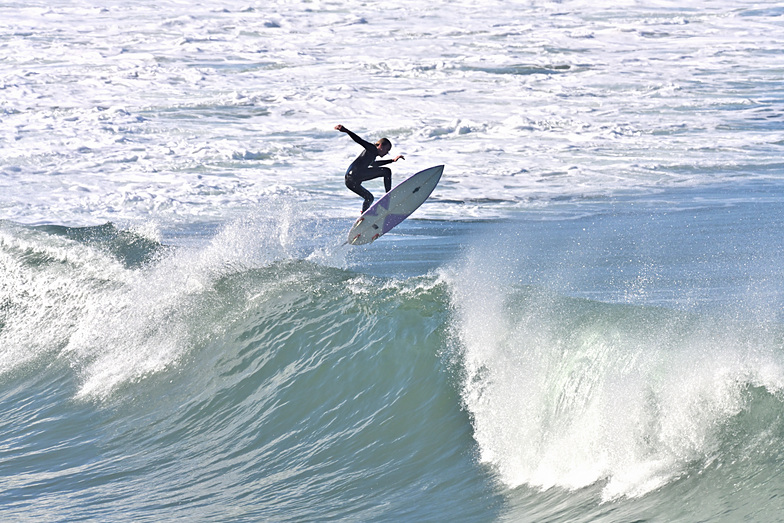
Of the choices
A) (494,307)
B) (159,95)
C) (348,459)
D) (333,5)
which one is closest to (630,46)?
(333,5)

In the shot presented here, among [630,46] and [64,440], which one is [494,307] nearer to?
[64,440]

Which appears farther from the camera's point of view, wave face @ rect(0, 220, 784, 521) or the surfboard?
the surfboard

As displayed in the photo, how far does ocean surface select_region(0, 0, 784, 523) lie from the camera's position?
675 centimetres

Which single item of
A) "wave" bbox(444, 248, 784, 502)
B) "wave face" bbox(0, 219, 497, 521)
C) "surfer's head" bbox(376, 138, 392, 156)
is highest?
"surfer's head" bbox(376, 138, 392, 156)

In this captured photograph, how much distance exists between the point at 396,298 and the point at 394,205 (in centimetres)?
189

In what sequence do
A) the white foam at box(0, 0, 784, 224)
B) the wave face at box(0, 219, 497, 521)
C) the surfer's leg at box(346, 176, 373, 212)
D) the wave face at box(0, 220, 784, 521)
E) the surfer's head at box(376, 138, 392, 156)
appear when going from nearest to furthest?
the wave face at box(0, 220, 784, 521) → the wave face at box(0, 219, 497, 521) → the surfer's head at box(376, 138, 392, 156) → the surfer's leg at box(346, 176, 373, 212) → the white foam at box(0, 0, 784, 224)

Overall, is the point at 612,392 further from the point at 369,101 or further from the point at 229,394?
the point at 369,101

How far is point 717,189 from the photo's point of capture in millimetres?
16656

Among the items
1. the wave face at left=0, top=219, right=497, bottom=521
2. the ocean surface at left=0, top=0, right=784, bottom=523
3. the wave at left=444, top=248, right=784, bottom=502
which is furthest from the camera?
the wave face at left=0, top=219, right=497, bottom=521

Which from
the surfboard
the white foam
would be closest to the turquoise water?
the surfboard

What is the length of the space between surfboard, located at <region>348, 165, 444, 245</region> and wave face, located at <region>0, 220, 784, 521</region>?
1.94 ft

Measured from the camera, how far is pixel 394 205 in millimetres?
11164

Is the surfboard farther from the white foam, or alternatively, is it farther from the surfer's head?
the white foam

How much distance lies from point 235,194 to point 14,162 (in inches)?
226
